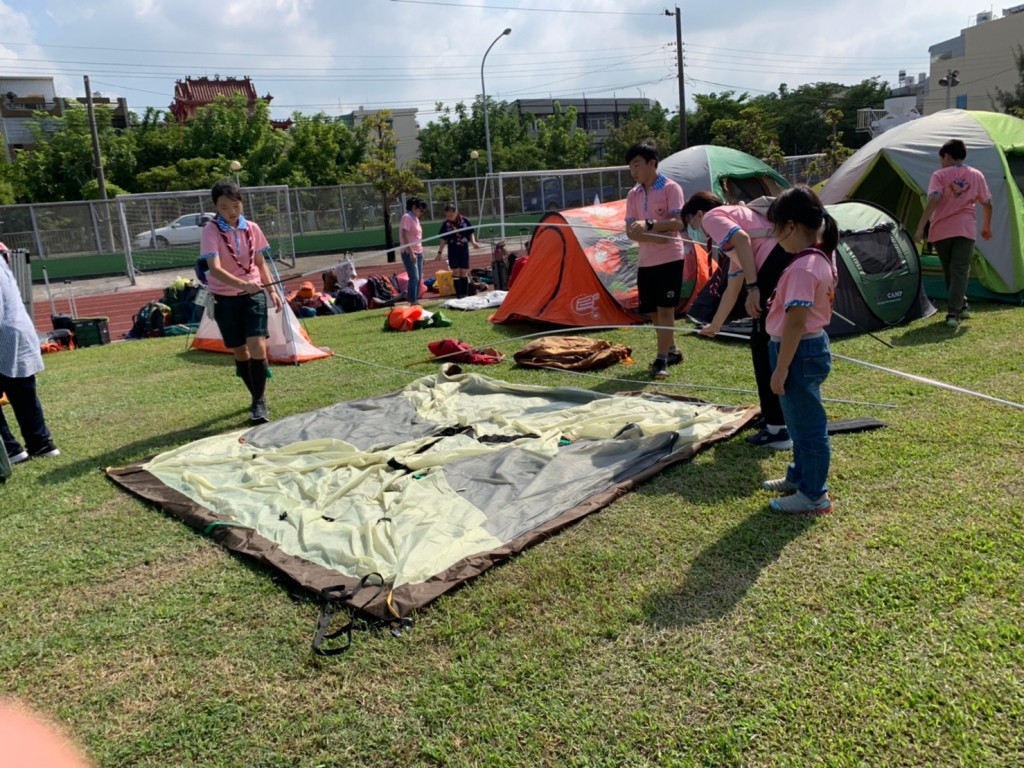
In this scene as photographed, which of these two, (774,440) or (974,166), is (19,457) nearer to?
(774,440)

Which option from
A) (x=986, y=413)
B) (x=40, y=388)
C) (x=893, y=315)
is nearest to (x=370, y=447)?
(x=986, y=413)

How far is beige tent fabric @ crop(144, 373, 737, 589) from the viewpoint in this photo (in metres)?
3.23

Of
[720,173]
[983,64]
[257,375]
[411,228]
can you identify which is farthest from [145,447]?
[983,64]

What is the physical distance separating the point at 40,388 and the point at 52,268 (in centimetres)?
1693

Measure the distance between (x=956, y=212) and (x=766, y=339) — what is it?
411cm

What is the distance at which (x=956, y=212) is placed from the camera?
6.92 metres

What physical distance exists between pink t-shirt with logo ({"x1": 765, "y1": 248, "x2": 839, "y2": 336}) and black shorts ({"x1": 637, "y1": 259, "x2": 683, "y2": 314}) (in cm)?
254

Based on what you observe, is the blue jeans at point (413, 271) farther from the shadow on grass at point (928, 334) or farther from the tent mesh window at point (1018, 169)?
the tent mesh window at point (1018, 169)

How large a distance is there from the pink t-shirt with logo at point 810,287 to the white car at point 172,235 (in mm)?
20409

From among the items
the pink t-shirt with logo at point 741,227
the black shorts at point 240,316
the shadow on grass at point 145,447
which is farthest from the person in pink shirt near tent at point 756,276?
the shadow on grass at point 145,447

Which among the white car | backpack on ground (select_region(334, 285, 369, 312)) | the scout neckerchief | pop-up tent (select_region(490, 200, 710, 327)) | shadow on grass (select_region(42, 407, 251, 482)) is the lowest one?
shadow on grass (select_region(42, 407, 251, 482))

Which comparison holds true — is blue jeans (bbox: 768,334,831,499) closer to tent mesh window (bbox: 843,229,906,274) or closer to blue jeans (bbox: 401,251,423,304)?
tent mesh window (bbox: 843,229,906,274)

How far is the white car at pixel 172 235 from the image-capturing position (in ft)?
67.3

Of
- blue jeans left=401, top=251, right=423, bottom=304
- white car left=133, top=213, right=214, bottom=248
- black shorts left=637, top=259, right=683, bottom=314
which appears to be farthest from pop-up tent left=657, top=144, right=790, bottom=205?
white car left=133, top=213, right=214, bottom=248
